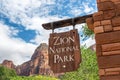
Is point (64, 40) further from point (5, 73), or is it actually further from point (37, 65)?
point (37, 65)

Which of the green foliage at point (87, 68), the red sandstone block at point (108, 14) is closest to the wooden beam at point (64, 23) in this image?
the red sandstone block at point (108, 14)

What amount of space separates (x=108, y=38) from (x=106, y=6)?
2.47 ft

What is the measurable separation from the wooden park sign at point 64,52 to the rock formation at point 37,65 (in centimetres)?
12360

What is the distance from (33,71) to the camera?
13475 centimetres

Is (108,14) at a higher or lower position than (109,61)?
higher

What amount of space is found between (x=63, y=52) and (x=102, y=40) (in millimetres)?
1158

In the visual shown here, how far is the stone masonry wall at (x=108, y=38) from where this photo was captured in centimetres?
657

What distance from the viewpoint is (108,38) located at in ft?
22.3

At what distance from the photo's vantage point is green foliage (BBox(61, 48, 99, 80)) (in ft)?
81.3

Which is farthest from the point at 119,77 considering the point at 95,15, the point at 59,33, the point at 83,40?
the point at 83,40

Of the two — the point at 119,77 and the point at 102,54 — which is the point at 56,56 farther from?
the point at 119,77

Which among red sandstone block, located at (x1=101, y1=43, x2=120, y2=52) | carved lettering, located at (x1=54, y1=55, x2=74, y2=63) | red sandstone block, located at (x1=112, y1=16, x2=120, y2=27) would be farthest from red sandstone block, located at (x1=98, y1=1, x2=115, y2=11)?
carved lettering, located at (x1=54, y1=55, x2=74, y2=63)

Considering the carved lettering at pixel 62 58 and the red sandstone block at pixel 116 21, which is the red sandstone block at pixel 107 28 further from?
the carved lettering at pixel 62 58

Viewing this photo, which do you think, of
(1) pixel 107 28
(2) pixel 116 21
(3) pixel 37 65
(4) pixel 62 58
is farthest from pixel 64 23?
(3) pixel 37 65
